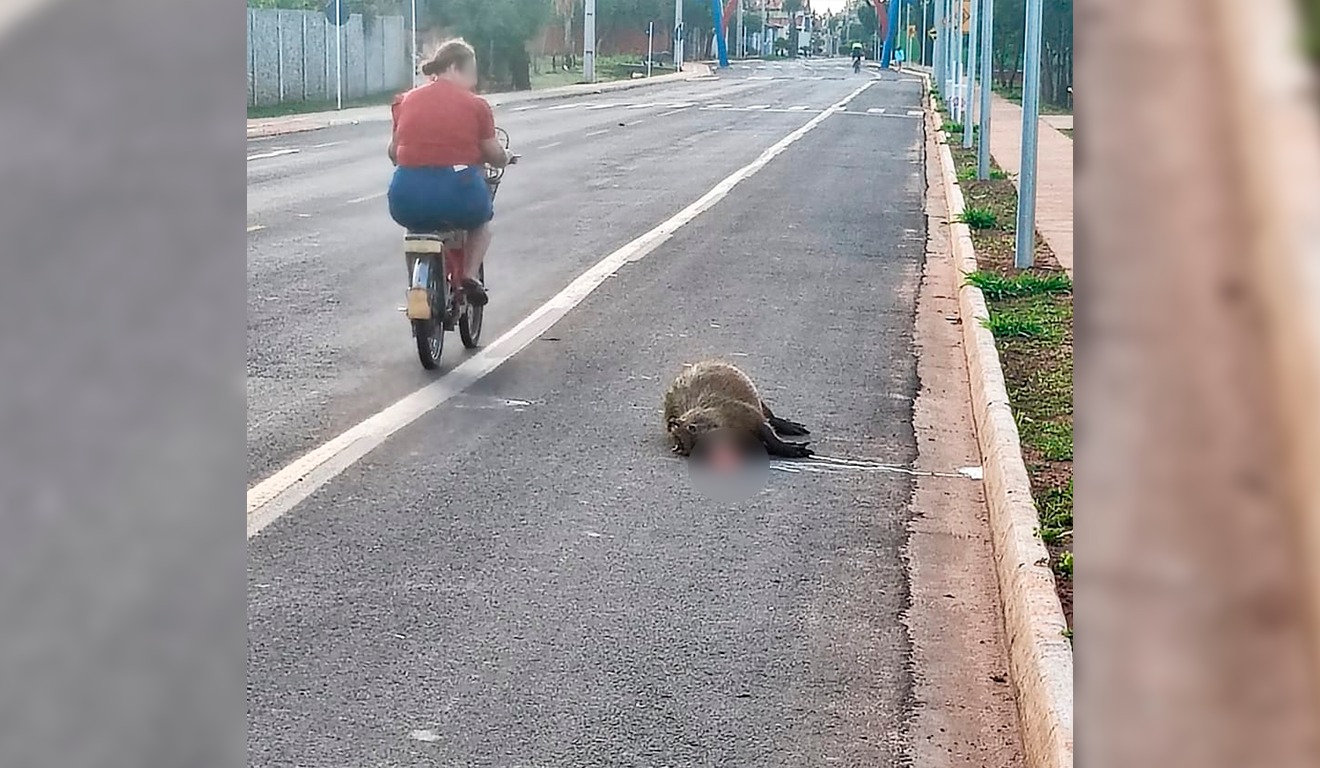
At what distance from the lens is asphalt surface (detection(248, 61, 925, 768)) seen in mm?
3520

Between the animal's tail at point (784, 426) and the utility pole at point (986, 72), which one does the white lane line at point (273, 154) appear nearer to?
the utility pole at point (986, 72)

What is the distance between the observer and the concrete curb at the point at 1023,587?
10.3 feet

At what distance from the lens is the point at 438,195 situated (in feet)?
17.6

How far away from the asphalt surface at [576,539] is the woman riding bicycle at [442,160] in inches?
5.9

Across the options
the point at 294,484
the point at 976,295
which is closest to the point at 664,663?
the point at 294,484

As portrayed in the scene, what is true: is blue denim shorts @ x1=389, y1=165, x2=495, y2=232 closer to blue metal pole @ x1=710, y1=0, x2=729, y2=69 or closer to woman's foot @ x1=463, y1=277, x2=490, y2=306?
woman's foot @ x1=463, y1=277, x2=490, y2=306

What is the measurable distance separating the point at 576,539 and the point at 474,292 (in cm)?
285

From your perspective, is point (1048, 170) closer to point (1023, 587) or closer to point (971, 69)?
point (971, 69)

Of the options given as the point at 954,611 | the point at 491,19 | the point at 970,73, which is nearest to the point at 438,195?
the point at 954,611

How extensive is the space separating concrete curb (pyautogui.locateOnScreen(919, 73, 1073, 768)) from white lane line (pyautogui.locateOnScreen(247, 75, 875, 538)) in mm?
1912

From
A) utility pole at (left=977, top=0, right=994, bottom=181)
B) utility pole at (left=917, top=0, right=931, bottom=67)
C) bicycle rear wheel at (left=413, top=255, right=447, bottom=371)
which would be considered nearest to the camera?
bicycle rear wheel at (left=413, top=255, right=447, bottom=371)

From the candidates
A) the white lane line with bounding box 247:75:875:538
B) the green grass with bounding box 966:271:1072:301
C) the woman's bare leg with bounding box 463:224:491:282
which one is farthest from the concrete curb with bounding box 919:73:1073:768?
the woman's bare leg with bounding box 463:224:491:282
